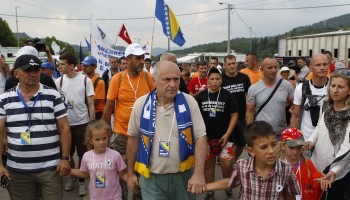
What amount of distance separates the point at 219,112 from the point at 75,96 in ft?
7.12

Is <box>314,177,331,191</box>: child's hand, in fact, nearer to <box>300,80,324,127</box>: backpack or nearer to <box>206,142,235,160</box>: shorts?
<box>300,80,324,127</box>: backpack

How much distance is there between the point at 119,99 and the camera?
446 centimetres

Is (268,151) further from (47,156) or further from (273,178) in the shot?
(47,156)

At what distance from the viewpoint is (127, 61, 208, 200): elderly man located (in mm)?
2900

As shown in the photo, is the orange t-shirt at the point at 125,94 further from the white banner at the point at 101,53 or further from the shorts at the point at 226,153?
the white banner at the point at 101,53

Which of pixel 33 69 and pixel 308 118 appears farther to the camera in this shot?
pixel 308 118

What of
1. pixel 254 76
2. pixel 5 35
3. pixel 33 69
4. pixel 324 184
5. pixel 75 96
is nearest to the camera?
pixel 324 184

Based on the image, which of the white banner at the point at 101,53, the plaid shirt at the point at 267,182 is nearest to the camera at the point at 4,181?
the plaid shirt at the point at 267,182

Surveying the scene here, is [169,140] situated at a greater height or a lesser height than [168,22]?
lesser

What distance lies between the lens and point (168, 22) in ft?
31.2

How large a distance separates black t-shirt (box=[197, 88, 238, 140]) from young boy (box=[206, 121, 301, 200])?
75.5 inches

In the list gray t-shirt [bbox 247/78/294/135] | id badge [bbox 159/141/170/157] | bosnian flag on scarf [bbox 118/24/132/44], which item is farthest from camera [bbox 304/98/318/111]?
bosnian flag on scarf [bbox 118/24/132/44]

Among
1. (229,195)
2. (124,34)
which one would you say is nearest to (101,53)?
(124,34)

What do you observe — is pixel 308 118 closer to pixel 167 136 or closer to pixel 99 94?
pixel 167 136
